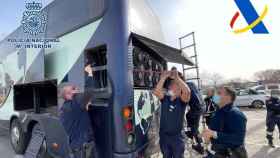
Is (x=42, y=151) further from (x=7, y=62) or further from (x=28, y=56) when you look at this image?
(x=7, y=62)

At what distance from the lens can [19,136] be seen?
5.33 m

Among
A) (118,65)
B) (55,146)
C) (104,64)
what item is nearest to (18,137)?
(55,146)

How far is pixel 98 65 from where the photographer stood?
354cm

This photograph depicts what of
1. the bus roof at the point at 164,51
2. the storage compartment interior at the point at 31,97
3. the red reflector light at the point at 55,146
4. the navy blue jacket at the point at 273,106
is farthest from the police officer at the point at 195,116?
the storage compartment interior at the point at 31,97

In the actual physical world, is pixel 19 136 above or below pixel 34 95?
below

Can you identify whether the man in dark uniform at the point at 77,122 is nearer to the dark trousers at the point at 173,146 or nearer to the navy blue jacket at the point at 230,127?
the dark trousers at the point at 173,146

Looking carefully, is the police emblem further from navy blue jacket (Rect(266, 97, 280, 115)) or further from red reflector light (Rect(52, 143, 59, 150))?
navy blue jacket (Rect(266, 97, 280, 115))

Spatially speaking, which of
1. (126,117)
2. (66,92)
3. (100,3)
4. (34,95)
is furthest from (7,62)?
(126,117)

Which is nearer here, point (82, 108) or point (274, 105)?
point (82, 108)

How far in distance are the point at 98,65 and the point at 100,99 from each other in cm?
54

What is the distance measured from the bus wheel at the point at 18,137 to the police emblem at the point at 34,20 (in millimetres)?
2219

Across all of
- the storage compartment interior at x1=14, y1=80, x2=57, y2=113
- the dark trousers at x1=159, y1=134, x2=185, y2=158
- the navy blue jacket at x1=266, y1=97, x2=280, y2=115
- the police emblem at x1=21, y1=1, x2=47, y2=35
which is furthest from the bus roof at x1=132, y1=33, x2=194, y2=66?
the navy blue jacket at x1=266, y1=97, x2=280, y2=115

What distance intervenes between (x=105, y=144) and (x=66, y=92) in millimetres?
978

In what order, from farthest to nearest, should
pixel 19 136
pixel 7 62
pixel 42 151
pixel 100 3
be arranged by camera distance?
1. pixel 7 62
2. pixel 19 136
3. pixel 42 151
4. pixel 100 3
